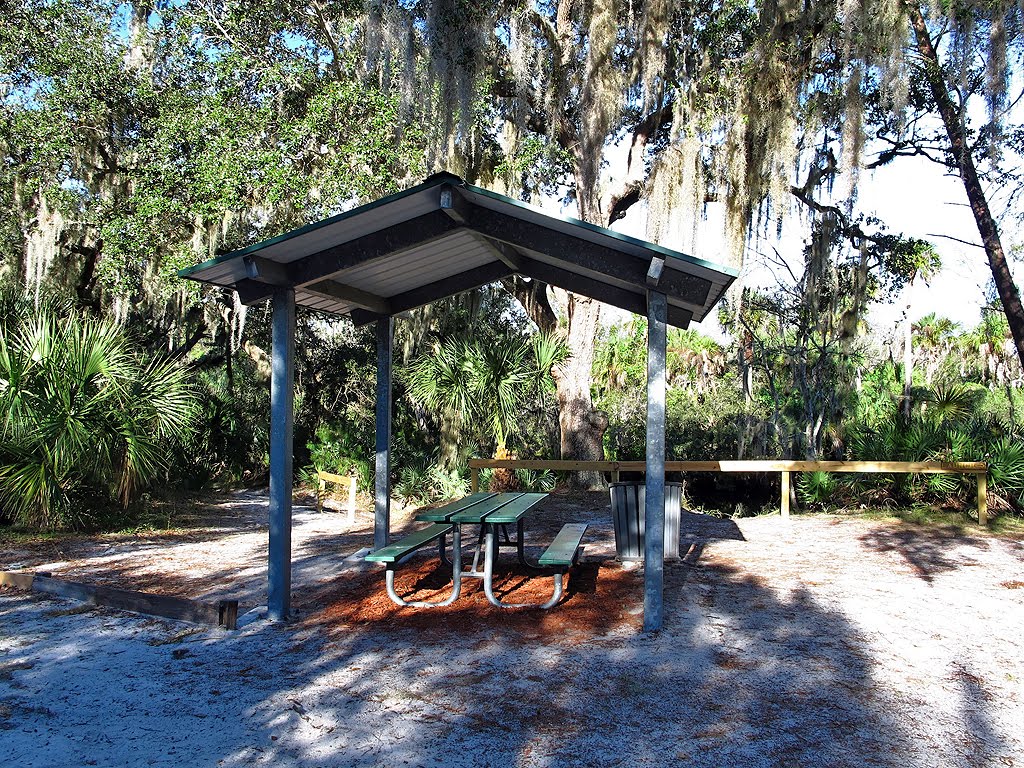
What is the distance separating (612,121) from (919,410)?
30.8ft

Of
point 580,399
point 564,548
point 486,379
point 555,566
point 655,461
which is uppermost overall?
point 486,379

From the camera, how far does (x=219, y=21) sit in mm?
12375

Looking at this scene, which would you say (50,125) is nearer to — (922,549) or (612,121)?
(612,121)

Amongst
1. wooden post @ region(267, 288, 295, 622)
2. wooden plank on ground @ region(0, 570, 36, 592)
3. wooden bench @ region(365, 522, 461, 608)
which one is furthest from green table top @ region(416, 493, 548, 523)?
wooden plank on ground @ region(0, 570, 36, 592)

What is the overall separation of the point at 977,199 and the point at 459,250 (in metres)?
9.11

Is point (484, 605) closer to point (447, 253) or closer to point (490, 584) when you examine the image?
point (490, 584)

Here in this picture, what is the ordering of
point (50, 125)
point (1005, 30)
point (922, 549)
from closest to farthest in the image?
point (922, 549), point (1005, 30), point (50, 125)

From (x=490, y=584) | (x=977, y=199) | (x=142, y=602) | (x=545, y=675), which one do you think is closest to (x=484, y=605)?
(x=490, y=584)

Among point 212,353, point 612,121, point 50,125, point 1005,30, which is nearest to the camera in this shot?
point 1005,30

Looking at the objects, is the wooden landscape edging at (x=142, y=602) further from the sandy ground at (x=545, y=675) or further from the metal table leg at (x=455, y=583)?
the metal table leg at (x=455, y=583)

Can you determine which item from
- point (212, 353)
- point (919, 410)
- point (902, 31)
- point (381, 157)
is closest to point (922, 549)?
point (902, 31)

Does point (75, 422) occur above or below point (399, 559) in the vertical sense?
above

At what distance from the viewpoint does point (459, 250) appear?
20.0ft

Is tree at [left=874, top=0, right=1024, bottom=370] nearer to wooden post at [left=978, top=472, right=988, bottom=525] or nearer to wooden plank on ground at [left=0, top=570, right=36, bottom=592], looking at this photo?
wooden post at [left=978, top=472, right=988, bottom=525]
